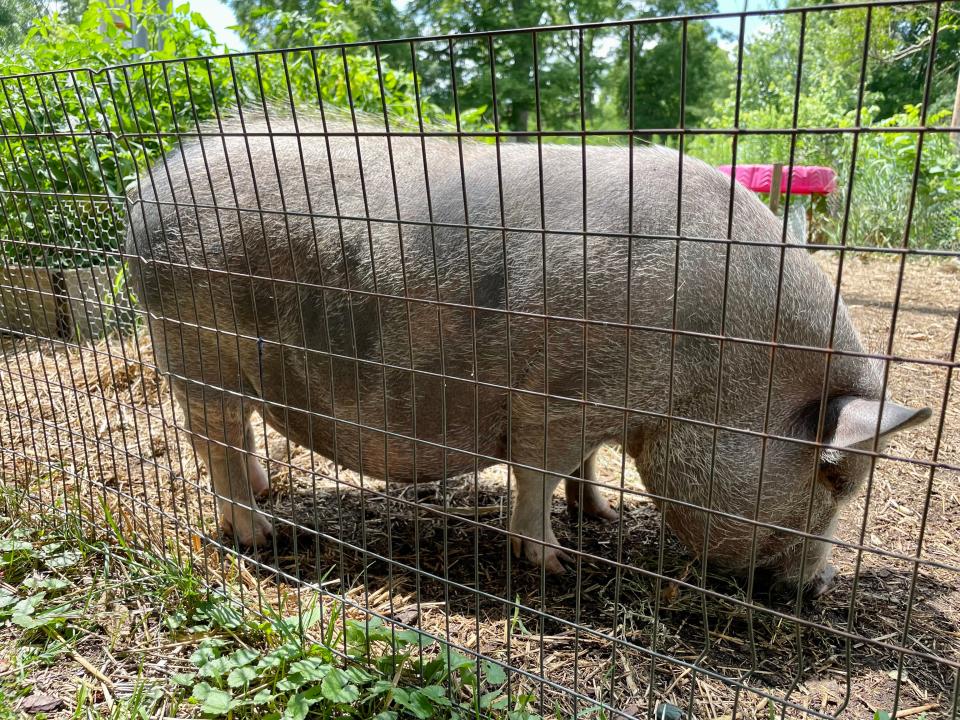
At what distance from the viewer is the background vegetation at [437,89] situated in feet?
9.30

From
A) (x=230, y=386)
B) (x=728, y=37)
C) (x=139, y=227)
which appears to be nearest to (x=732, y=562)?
(x=230, y=386)

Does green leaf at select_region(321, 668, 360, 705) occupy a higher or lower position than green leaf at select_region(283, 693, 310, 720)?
higher

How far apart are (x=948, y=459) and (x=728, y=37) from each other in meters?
33.7

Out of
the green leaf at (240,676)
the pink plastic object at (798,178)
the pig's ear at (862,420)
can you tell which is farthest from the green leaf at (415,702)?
the pink plastic object at (798,178)

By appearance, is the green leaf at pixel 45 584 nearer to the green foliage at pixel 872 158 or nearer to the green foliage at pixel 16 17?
the green foliage at pixel 872 158

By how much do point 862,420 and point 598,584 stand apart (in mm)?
1453

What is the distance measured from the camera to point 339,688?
254cm

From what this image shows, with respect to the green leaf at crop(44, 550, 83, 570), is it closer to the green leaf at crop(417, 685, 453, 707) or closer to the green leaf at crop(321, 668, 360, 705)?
the green leaf at crop(321, 668, 360, 705)

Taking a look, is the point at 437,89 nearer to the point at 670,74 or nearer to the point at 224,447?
the point at 670,74

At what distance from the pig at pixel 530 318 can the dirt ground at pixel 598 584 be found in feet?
0.91

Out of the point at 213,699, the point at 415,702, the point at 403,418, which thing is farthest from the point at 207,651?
the point at 403,418

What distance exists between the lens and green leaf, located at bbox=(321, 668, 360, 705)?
248 centimetres

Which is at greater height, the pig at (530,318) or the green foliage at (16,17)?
the green foliage at (16,17)

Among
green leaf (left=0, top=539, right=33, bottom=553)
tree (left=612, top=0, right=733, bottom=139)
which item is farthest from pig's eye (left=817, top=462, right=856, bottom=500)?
tree (left=612, top=0, right=733, bottom=139)
